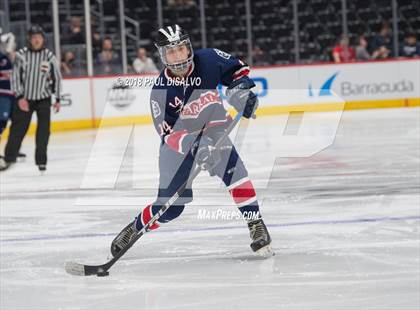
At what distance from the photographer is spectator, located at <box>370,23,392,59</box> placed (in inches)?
590

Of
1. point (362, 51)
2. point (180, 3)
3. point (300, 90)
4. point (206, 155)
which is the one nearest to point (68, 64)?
point (180, 3)

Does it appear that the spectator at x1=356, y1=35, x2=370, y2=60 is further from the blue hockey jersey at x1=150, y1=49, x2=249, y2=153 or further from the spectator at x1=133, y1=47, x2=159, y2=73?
the blue hockey jersey at x1=150, y1=49, x2=249, y2=153

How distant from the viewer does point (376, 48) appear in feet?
49.6

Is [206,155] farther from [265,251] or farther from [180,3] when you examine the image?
[180,3]

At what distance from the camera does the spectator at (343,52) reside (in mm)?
14805

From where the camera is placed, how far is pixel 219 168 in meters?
4.66

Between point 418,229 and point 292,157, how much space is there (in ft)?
12.8

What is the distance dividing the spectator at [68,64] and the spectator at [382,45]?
15.2 ft

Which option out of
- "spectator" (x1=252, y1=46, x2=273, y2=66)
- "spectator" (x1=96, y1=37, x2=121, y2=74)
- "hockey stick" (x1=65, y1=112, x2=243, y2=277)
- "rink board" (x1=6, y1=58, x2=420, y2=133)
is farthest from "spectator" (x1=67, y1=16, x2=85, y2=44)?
"hockey stick" (x1=65, y1=112, x2=243, y2=277)

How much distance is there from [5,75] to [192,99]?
17.6 ft

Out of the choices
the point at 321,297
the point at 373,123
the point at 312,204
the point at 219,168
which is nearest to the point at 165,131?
the point at 219,168

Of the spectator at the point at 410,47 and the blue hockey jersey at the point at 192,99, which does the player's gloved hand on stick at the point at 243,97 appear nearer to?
the blue hockey jersey at the point at 192,99

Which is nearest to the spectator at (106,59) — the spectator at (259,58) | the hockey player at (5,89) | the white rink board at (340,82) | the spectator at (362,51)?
the white rink board at (340,82)

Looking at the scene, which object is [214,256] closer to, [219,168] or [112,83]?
[219,168]
